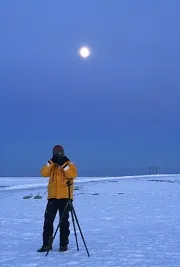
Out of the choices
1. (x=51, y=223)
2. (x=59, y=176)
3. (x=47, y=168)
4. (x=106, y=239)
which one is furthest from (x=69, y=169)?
(x=106, y=239)

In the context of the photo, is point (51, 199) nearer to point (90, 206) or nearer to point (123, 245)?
point (123, 245)

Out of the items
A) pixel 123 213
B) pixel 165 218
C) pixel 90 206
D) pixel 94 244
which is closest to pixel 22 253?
pixel 94 244

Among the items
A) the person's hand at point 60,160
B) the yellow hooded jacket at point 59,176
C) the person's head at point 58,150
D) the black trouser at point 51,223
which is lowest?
the black trouser at point 51,223

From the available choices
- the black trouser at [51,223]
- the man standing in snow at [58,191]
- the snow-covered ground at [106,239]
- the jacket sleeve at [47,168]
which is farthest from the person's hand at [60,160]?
the snow-covered ground at [106,239]

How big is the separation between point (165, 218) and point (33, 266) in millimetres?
8826

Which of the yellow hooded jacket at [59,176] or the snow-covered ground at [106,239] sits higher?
the yellow hooded jacket at [59,176]

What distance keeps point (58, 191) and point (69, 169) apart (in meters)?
0.54

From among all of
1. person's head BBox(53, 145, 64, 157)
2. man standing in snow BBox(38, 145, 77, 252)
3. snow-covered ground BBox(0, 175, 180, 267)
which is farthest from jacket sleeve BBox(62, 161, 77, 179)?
snow-covered ground BBox(0, 175, 180, 267)

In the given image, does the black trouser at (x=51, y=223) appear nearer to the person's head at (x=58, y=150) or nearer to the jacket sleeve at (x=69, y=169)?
the jacket sleeve at (x=69, y=169)

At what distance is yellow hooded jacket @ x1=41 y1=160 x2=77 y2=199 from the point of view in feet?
30.6

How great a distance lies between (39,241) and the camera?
10844 mm

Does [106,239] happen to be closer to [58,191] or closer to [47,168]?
[58,191]

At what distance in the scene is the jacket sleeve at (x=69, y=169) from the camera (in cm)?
928

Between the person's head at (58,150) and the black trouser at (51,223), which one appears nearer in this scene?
the black trouser at (51,223)
